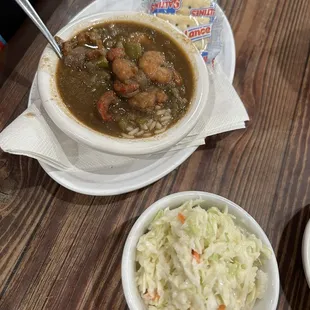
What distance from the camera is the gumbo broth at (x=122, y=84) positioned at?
1.77 meters

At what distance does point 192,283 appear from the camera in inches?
57.1

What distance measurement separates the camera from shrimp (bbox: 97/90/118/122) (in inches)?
69.1

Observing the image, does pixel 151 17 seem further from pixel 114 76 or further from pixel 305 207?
pixel 305 207

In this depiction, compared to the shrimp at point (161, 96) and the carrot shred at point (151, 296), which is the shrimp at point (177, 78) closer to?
the shrimp at point (161, 96)

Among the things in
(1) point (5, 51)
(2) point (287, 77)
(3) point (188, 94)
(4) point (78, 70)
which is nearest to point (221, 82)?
(3) point (188, 94)

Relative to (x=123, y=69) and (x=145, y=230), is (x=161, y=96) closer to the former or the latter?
(x=123, y=69)

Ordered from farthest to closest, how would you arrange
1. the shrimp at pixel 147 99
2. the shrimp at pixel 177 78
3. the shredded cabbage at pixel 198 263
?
the shrimp at pixel 177 78 → the shrimp at pixel 147 99 → the shredded cabbage at pixel 198 263

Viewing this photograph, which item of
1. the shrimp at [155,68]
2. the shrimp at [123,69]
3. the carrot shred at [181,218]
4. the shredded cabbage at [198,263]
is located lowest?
the shredded cabbage at [198,263]

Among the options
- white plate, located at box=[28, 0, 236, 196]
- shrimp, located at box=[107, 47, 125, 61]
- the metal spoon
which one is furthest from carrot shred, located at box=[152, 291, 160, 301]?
the metal spoon

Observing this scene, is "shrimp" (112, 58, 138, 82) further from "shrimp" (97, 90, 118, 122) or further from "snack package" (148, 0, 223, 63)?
"snack package" (148, 0, 223, 63)

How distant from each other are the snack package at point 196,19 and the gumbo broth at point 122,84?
257mm

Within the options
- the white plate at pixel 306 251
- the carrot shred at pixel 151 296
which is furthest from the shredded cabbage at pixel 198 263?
the white plate at pixel 306 251

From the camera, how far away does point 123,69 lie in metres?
1.77

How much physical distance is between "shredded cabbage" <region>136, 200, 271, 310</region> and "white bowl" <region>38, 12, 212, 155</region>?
35 centimetres
